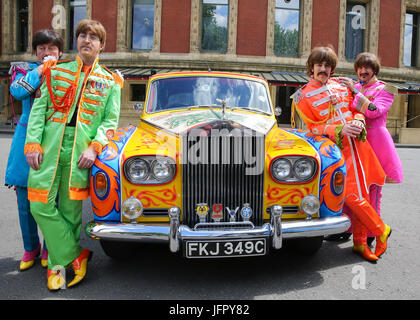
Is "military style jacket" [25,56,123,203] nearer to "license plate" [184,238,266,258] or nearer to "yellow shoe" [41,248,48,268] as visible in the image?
"yellow shoe" [41,248,48,268]

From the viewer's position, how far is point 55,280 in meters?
2.70

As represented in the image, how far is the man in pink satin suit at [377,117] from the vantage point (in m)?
3.63

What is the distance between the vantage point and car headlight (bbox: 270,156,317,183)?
9.18 ft

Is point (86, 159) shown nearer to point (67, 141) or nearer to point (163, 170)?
point (67, 141)

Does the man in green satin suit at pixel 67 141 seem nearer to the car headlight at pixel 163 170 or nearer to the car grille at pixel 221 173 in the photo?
the car headlight at pixel 163 170

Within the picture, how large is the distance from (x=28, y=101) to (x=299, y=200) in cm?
249

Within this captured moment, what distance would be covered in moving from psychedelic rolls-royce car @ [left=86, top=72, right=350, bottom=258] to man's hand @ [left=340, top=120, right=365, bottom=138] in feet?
1.52

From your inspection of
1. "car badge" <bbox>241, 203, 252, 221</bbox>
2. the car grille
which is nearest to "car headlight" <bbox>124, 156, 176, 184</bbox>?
the car grille

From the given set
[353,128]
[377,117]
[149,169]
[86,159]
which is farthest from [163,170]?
[377,117]

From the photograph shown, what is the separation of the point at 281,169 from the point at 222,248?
81cm

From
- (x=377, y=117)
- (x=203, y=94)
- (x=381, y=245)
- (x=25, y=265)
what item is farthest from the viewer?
(x=203, y=94)

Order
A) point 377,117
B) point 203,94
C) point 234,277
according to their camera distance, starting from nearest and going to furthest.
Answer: point 234,277 < point 377,117 < point 203,94
